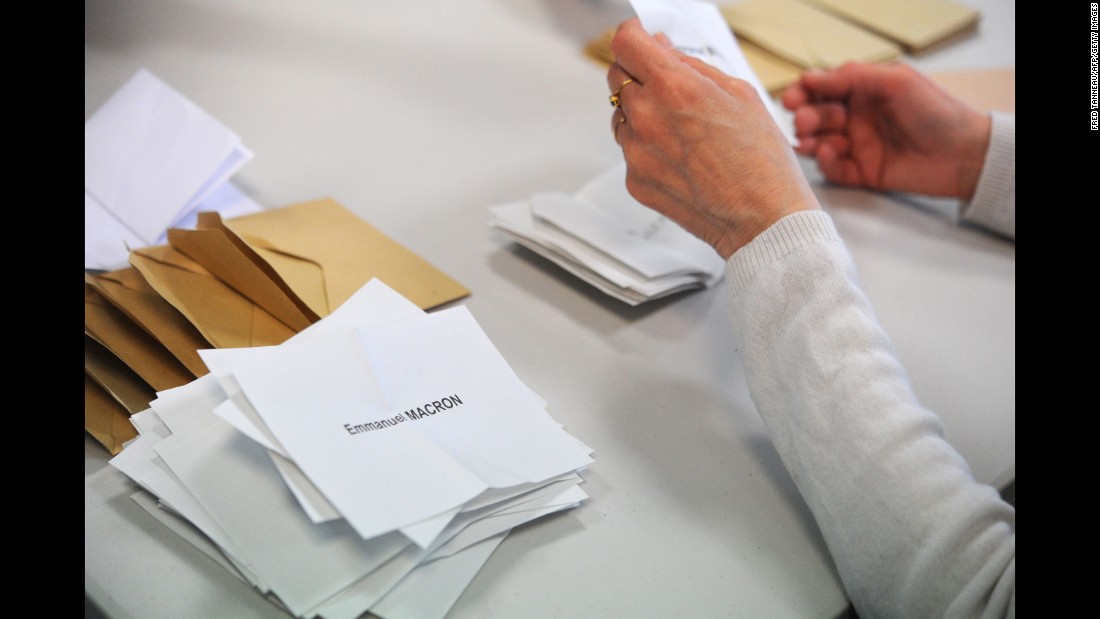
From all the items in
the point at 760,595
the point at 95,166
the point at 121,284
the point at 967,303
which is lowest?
the point at 967,303

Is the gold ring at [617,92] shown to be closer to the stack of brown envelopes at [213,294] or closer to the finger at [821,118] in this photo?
the stack of brown envelopes at [213,294]

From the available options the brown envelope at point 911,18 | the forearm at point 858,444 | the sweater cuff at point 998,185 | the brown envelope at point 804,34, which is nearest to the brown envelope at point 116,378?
the forearm at point 858,444

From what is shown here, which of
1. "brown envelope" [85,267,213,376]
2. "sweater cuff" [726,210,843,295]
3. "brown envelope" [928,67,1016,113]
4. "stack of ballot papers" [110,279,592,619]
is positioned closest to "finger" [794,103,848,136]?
"brown envelope" [928,67,1016,113]

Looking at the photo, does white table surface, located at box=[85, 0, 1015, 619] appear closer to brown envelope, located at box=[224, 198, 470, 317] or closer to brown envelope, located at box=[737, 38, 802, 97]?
brown envelope, located at box=[224, 198, 470, 317]

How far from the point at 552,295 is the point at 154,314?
407mm

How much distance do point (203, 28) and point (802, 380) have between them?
1100 mm

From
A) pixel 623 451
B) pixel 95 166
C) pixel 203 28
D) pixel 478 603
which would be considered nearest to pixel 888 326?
pixel 623 451

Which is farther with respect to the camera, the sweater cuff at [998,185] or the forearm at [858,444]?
the sweater cuff at [998,185]

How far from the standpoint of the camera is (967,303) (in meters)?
1.03

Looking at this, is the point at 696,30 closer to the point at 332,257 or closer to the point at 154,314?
the point at 332,257

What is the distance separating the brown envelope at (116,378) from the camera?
73cm

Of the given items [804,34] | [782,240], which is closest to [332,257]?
[782,240]

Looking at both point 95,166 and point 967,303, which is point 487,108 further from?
point 967,303

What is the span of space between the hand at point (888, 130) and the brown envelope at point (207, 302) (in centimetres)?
82
